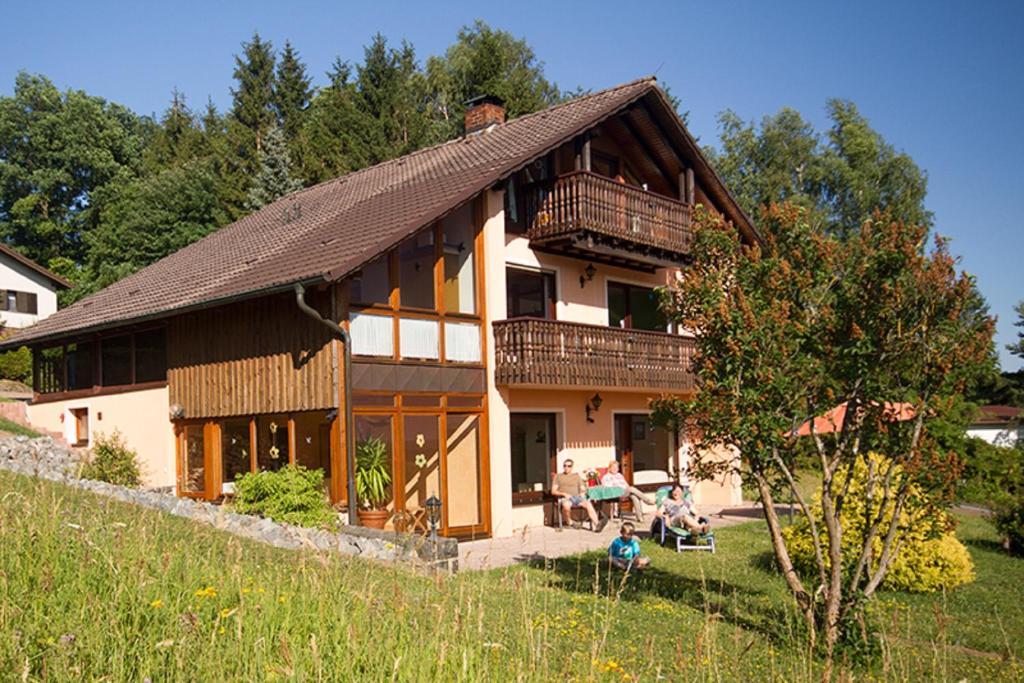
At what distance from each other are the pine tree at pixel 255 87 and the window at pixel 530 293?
3354 cm

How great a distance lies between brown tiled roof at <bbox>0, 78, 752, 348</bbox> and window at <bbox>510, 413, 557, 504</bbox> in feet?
14.2

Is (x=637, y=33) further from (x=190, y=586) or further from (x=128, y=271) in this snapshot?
(x=128, y=271)

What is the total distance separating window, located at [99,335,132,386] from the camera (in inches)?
745

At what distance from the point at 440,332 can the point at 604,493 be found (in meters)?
4.25

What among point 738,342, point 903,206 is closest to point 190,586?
point 738,342

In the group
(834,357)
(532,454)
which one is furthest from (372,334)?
(834,357)

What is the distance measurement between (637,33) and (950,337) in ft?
25.8

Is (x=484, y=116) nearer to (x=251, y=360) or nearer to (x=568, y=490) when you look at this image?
(x=251, y=360)

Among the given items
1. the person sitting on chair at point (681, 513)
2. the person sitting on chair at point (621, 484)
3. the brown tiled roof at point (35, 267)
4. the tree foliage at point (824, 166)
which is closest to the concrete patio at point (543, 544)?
the person sitting on chair at point (621, 484)

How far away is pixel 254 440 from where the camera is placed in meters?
16.1

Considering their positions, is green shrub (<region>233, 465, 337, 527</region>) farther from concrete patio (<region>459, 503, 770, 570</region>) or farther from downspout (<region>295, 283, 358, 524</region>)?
concrete patio (<region>459, 503, 770, 570</region>)

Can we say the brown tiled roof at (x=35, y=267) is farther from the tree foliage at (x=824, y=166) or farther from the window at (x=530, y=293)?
the window at (x=530, y=293)

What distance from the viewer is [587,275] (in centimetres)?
1902

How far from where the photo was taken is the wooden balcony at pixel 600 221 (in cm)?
1723
